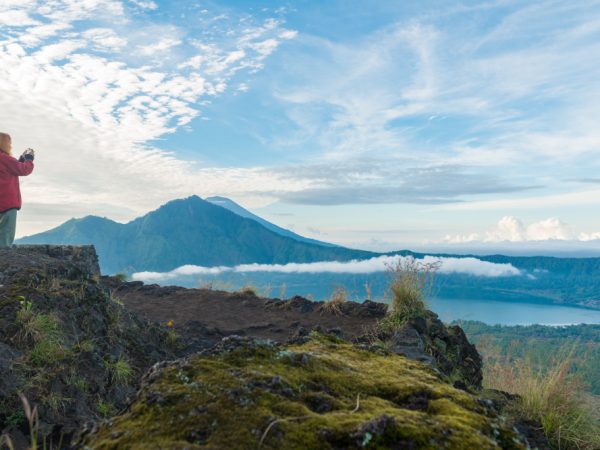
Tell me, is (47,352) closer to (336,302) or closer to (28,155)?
(28,155)

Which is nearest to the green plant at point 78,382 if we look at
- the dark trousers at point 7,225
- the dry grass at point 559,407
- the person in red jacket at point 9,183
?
the dry grass at point 559,407

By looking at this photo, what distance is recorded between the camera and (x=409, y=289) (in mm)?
10383

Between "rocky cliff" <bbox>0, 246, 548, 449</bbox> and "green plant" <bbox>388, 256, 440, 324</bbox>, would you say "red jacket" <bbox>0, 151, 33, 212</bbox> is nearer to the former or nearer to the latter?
"rocky cliff" <bbox>0, 246, 548, 449</bbox>

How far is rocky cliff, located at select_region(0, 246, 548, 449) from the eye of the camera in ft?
8.18

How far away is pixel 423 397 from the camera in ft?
10.5

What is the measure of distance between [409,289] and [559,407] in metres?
3.85

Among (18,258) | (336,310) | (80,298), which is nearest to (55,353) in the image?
(80,298)

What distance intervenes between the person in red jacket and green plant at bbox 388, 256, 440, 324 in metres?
9.43

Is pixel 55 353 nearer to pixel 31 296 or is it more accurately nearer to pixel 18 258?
A: pixel 31 296

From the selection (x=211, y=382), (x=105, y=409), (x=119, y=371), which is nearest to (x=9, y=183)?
(x=119, y=371)

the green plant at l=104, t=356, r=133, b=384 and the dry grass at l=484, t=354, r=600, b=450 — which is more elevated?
the green plant at l=104, t=356, r=133, b=384

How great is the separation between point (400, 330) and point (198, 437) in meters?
7.45

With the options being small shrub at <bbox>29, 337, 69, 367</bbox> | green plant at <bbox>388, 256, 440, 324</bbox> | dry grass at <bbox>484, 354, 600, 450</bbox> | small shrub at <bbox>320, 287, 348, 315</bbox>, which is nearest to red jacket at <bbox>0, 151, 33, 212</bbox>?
small shrub at <bbox>29, 337, 69, 367</bbox>

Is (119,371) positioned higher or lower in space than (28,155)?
lower
